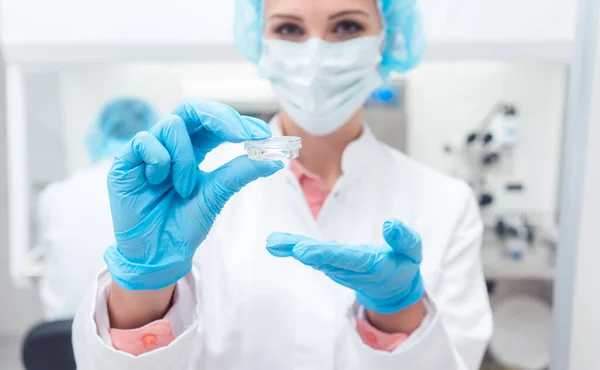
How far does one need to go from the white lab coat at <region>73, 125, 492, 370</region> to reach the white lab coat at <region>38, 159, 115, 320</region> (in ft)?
2.75

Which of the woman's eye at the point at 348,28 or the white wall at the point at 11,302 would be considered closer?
the woman's eye at the point at 348,28

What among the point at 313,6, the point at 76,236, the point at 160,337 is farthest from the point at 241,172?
the point at 76,236

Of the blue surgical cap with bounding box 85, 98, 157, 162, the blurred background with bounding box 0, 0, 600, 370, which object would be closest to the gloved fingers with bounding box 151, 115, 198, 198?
the blurred background with bounding box 0, 0, 600, 370

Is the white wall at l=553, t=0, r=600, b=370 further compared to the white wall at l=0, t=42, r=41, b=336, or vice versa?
the white wall at l=0, t=42, r=41, b=336

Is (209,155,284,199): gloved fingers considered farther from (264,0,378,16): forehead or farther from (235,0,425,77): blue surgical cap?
(235,0,425,77): blue surgical cap

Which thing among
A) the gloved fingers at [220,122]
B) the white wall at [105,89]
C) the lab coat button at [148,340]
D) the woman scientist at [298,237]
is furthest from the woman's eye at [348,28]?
the white wall at [105,89]

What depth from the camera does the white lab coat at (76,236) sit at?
1.70 metres

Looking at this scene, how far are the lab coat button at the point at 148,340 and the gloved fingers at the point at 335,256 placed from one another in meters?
0.27

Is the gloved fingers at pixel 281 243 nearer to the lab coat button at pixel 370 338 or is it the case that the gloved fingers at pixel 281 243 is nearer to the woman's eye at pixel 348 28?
the lab coat button at pixel 370 338

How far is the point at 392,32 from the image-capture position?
1.15 metres

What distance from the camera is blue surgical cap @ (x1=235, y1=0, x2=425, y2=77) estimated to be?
3.65 ft

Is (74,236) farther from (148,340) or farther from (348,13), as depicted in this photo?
(348,13)

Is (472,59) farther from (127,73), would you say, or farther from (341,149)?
(127,73)

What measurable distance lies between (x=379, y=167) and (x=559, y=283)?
413 mm
